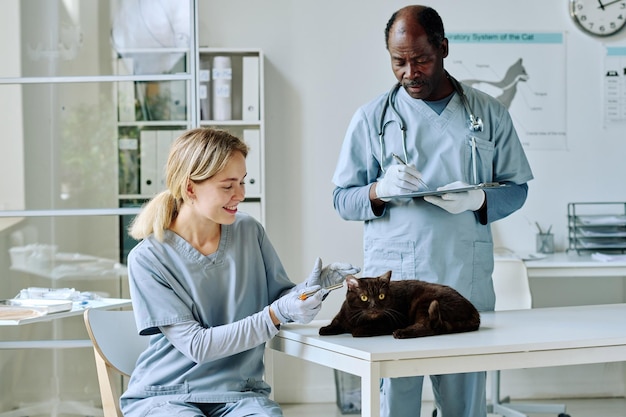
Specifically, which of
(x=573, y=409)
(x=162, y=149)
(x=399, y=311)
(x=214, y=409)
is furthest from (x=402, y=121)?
(x=573, y=409)

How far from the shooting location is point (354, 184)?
2.28 meters

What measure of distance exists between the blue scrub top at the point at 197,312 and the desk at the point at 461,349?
115mm

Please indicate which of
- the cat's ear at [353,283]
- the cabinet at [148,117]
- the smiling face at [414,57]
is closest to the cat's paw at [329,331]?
the cat's ear at [353,283]

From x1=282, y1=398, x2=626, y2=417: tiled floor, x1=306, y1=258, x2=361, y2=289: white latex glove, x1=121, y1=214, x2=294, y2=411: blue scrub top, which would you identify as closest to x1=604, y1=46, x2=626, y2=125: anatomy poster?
x1=282, y1=398, x2=626, y2=417: tiled floor

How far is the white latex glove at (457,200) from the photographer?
2.06 meters

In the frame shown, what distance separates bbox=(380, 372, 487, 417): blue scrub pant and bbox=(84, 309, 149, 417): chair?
612 millimetres

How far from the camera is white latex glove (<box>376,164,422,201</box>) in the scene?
2.04 meters

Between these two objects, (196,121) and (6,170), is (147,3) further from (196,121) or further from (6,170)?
(6,170)

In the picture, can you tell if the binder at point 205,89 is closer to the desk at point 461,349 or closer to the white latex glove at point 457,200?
the white latex glove at point 457,200

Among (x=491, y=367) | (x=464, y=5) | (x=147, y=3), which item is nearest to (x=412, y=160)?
(x=491, y=367)

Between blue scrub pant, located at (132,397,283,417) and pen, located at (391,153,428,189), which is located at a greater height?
pen, located at (391,153,428,189)

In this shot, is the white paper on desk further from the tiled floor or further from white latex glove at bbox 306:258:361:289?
white latex glove at bbox 306:258:361:289

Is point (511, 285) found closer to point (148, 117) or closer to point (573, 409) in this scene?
point (573, 409)

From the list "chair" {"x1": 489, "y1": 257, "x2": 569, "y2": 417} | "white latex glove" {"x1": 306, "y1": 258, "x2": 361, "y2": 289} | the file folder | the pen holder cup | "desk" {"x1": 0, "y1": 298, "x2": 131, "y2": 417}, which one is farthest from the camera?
the pen holder cup
